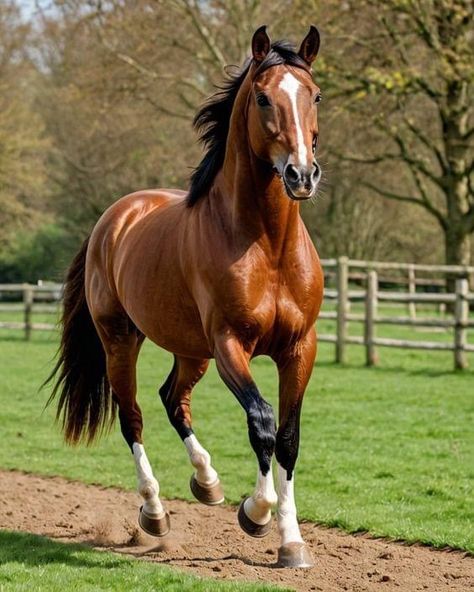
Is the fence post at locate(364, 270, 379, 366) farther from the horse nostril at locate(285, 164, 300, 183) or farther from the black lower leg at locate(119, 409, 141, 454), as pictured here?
the horse nostril at locate(285, 164, 300, 183)

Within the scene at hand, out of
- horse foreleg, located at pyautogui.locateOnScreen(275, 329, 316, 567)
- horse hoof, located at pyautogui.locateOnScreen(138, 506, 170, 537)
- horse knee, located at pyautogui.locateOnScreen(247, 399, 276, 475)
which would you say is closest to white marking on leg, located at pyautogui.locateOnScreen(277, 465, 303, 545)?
horse foreleg, located at pyautogui.locateOnScreen(275, 329, 316, 567)

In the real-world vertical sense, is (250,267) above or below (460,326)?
above

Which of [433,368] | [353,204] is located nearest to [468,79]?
[433,368]

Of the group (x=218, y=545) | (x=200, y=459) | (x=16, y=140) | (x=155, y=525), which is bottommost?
(x=218, y=545)

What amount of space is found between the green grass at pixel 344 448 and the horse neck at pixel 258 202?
6.96ft

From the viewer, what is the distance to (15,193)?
31188mm

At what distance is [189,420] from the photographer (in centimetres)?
627

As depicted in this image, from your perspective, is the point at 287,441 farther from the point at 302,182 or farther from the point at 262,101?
the point at 262,101

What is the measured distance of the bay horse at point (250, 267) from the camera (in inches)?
179

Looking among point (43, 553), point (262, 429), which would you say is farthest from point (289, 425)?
point (43, 553)

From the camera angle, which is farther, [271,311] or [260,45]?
[271,311]

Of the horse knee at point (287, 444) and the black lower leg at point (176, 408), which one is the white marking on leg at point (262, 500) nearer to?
the horse knee at point (287, 444)

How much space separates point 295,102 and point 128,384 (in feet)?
8.36

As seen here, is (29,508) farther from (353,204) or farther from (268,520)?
(353,204)
